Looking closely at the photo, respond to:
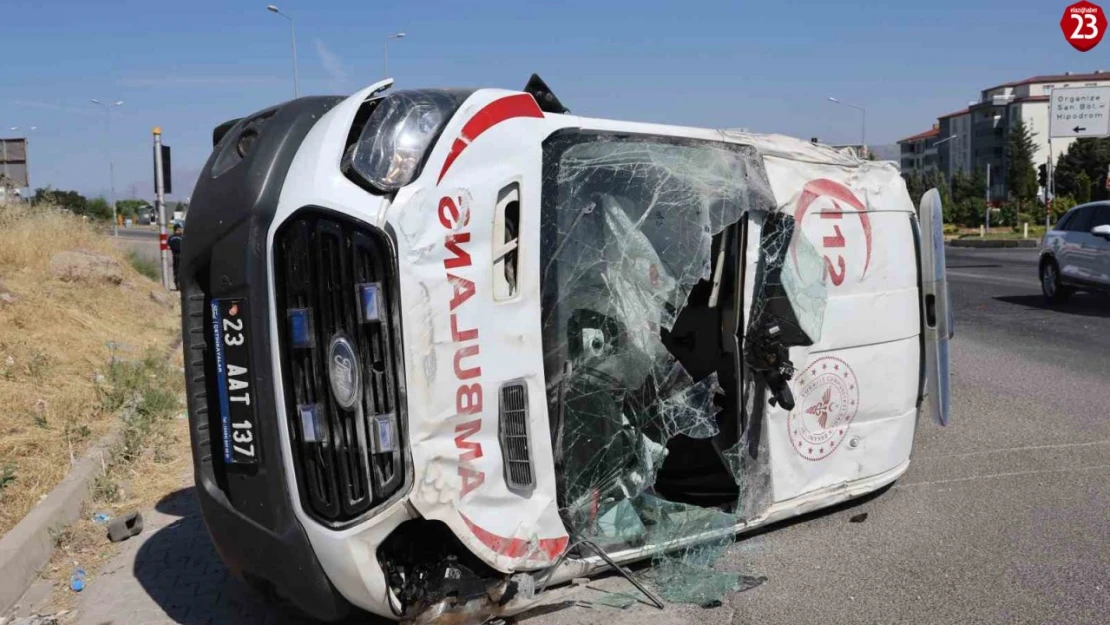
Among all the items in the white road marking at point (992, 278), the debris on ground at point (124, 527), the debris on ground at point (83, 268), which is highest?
the debris on ground at point (83, 268)

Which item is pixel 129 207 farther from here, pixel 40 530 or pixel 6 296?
pixel 40 530

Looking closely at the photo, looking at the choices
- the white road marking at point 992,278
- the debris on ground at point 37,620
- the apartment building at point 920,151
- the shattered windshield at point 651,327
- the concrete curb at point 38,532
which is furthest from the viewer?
the apartment building at point 920,151

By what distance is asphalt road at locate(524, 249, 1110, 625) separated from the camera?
13.0 ft

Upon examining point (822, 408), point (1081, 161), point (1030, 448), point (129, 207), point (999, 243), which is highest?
point (1081, 161)

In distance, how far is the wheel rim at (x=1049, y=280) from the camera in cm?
1484

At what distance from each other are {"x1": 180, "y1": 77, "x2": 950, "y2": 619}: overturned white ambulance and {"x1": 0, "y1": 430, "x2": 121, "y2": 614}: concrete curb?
1.44m

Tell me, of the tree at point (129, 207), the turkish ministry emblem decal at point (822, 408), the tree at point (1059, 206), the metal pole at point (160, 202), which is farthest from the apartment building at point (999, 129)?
the turkish ministry emblem decal at point (822, 408)

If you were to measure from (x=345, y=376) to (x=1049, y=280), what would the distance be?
1435 cm

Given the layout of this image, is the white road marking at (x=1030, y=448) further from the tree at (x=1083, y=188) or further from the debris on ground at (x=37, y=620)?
the tree at (x=1083, y=188)

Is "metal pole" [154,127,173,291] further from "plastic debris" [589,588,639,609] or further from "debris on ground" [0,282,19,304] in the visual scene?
"plastic debris" [589,588,639,609]

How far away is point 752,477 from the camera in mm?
4578

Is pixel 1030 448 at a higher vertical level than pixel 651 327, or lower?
lower

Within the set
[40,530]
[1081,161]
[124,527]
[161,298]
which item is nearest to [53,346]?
[124,527]

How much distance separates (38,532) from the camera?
486 centimetres
